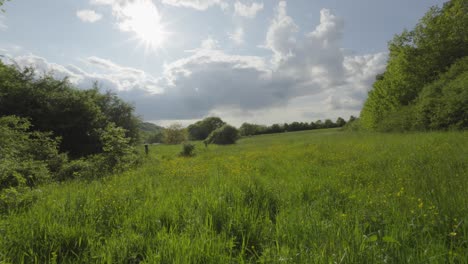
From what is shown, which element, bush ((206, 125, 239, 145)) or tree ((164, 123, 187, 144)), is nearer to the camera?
bush ((206, 125, 239, 145))

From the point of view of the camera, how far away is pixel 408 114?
19.5m

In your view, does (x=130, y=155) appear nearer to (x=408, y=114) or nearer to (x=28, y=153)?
(x=28, y=153)

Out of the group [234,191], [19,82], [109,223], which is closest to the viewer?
[109,223]

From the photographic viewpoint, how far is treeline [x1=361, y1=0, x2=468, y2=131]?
46.8 ft

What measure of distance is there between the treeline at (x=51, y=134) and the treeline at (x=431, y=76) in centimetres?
2104

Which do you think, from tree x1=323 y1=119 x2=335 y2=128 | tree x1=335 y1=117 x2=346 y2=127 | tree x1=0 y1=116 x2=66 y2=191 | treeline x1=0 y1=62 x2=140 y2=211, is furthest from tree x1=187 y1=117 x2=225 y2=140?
tree x1=0 y1=116 x2=66 y2=191

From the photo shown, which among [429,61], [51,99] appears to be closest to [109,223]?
[51,99]

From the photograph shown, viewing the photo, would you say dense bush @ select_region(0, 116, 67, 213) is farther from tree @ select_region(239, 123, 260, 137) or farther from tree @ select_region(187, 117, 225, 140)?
tree @ select_region(239, 123, 260, 137)

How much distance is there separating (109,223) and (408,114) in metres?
25.4

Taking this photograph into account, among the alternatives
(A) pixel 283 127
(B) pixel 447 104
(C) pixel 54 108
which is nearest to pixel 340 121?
(A) pixel 283 127

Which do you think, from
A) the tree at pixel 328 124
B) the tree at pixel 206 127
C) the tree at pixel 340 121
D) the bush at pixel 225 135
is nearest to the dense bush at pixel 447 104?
the bush at pixel 225 135

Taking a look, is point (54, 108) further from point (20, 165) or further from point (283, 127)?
point (283, 127)

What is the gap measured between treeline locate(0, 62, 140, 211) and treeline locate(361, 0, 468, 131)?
2104 cm

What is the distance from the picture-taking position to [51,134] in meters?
10.7
